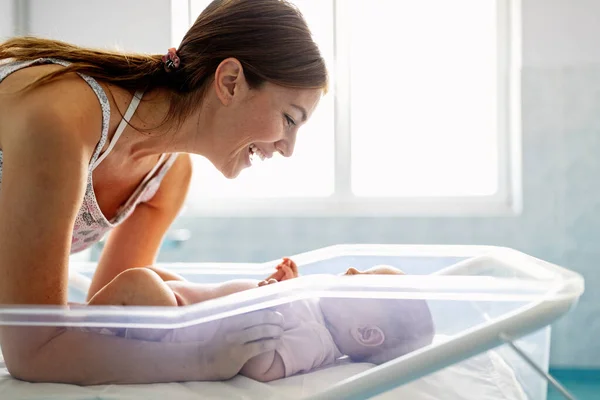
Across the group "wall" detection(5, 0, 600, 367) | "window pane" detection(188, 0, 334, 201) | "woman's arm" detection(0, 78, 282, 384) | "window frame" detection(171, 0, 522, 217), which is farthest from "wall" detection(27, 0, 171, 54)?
"woman's arm" detection(0, 78, 282, 384)

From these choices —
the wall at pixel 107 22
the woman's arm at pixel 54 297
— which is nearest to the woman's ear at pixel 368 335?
the woman's arm at pixel 54 297

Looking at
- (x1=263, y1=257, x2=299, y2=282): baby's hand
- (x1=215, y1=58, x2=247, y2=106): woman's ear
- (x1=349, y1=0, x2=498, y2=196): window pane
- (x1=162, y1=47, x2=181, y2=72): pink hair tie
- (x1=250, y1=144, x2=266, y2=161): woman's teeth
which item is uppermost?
(x1=349, y1=0, x2=498, y2=196): window pane

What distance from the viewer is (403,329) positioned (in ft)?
2.80

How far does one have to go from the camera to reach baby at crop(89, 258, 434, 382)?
0.84 metres

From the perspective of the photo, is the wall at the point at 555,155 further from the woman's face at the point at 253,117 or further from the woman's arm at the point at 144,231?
the woman's face at the point at 253,117

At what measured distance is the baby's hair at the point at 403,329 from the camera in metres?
0.83

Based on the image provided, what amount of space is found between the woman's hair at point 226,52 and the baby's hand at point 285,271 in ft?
1.11

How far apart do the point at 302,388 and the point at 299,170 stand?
6.72ft

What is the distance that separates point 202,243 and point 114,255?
1243 mm

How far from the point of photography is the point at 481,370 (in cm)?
85

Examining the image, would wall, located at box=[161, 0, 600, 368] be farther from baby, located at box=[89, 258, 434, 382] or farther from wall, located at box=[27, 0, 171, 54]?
baby, located at box=[89, 258, 434, 382]

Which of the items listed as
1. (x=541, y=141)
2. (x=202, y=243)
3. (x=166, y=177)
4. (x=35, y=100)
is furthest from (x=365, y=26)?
(x=35, y=100)

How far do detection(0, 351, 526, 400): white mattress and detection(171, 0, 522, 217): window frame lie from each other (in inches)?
64.1

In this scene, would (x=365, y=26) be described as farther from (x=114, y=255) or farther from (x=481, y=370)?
(x=481, y=370)
